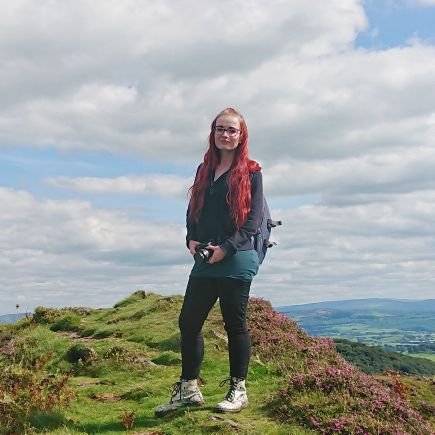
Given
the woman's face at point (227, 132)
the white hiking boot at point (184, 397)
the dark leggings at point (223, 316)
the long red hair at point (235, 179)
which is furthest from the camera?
the white hiking boot at point (184, 397)

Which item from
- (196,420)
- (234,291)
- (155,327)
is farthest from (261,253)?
(155,327)

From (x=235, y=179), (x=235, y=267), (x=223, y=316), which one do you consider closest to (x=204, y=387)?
(x=223, y=316)

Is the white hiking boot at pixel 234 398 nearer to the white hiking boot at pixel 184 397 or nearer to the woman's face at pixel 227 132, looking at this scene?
the white hiking boot at pixel 184 397

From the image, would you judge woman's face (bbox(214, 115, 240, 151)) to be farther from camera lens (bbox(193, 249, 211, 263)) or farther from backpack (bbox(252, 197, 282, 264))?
camera lens (bbox(193, 249, 211, 263))

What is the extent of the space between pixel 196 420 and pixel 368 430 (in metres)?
2.30

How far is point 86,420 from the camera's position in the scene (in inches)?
366

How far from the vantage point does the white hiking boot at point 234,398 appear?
8.34 metres

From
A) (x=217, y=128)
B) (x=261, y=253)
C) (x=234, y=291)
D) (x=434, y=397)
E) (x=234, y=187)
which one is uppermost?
(x=217, y=128)

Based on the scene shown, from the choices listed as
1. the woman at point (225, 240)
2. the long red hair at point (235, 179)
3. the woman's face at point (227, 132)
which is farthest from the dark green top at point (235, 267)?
the woman's face at point (227, 132)

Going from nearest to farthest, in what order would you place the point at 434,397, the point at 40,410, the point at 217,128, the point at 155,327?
the point at 217,128, the point at 40,410, the point at 434,397, the point at 155,327

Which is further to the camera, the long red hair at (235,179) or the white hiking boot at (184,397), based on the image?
the white hiking boot at (184,397)

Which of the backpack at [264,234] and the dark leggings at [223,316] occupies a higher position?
the backpack at [264,234]

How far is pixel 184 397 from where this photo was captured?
8648 millimetres

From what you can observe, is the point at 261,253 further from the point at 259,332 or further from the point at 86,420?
the point at 259,332
